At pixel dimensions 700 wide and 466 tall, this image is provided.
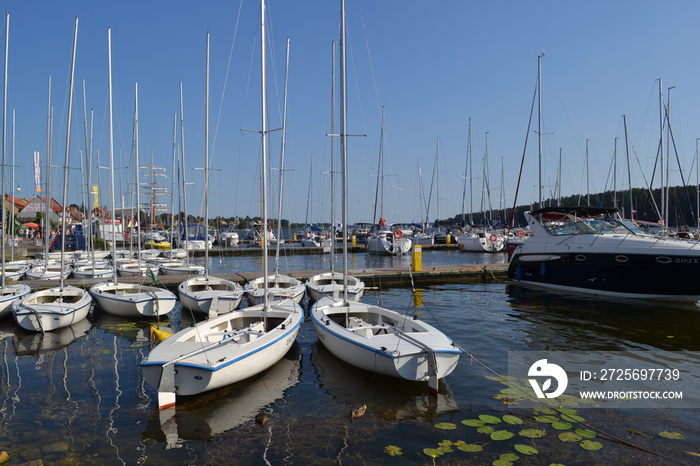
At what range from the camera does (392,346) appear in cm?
928

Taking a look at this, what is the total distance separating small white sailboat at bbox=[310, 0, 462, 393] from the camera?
8.85 meters

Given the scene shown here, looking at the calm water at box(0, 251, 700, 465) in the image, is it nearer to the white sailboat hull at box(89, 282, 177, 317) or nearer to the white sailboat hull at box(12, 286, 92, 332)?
the white sailboat hull at box(12, 286, 92, 332)

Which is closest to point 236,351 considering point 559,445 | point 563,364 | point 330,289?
point 559,445

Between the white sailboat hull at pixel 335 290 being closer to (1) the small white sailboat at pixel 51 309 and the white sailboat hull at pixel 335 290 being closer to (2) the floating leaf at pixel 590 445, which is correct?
(1) the small white sailboat at pixel 51 309

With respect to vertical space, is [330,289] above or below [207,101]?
below

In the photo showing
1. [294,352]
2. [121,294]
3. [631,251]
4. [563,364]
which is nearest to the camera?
[563,364]

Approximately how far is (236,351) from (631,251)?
15909 mm

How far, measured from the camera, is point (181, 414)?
27.0 feet

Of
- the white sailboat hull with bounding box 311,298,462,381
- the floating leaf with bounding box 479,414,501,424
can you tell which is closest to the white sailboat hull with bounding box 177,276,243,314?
the white sailboat hull with bounding box 311,298,462,381

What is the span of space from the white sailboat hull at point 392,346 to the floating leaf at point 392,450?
1949mm

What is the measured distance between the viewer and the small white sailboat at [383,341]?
8852 mm

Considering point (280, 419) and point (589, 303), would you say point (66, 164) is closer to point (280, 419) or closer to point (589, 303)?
point (280, 419)

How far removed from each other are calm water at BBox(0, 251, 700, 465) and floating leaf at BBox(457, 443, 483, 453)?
8 centimetres

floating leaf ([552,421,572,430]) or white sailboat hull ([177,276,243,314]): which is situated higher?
white sailboat hull ([177,276,243,314])
